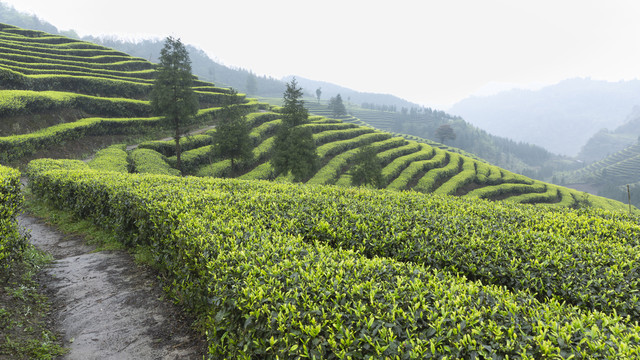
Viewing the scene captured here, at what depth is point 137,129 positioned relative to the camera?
32.4m

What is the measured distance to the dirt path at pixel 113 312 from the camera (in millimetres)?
4562

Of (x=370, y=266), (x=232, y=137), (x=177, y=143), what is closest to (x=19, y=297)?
(x=370, y=266)

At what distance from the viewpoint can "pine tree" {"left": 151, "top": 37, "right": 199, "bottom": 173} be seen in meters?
23.3

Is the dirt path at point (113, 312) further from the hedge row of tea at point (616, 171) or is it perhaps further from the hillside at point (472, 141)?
the hedge row of tea at point (616, 171)

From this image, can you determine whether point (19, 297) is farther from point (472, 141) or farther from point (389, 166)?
point (472, 141)

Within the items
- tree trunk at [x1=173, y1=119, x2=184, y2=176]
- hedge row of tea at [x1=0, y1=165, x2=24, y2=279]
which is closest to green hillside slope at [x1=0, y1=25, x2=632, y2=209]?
tree trunk at [x1=173, y1=119, x2=184, y2=176]

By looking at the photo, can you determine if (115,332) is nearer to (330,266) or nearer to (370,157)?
(330,266)

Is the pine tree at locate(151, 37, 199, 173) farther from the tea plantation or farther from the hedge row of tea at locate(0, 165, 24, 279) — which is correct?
the hedge row of tea at locate(0, 165, 24, 279)

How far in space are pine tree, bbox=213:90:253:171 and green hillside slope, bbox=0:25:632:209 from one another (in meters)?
1.64

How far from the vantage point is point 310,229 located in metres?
6.41

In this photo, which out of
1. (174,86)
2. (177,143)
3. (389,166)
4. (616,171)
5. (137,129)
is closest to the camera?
(174,86)

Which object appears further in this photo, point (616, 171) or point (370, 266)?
point (616, 171)

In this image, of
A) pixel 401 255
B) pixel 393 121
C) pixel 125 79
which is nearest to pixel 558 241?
pixel 401 255

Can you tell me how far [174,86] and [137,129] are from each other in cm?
1237
